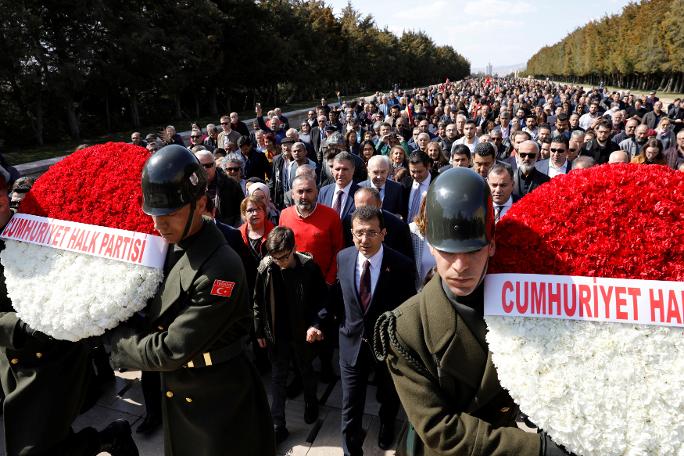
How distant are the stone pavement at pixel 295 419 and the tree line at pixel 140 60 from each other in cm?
1566

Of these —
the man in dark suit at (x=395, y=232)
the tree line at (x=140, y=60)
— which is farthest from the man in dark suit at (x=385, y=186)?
the tree line at (x=140, y=60)

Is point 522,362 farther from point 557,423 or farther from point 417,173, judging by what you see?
point 417,173

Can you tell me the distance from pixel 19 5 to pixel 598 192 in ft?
64.6

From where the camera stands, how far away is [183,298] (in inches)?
94.7

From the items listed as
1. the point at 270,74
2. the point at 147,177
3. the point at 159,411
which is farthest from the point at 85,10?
the point at 147,177

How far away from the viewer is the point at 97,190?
256 cm

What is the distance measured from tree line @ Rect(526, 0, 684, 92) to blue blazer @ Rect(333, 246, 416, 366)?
176ft

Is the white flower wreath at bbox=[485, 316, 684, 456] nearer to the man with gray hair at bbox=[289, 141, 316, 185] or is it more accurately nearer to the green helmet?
the green helmet

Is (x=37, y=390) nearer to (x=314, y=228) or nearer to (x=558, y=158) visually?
(x=314, y=228)

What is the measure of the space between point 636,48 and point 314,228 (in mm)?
64457

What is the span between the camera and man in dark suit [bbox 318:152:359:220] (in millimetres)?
5754

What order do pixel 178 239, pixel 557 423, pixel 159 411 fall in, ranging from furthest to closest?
pixel 159 411 < pixel 178 239 < pixel 557 423

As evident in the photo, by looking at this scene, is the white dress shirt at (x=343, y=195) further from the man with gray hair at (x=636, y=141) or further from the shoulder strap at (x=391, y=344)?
the man with gray hair at (x=636, y=141)

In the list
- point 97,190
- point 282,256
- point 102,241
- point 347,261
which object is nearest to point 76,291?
point 102,241
